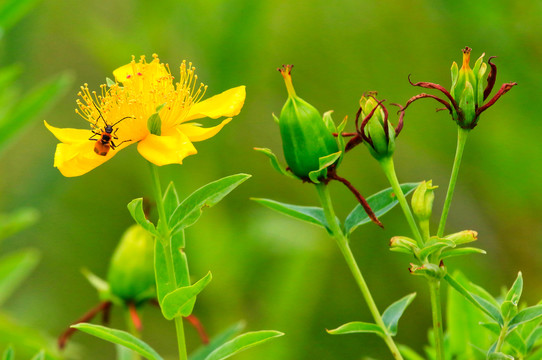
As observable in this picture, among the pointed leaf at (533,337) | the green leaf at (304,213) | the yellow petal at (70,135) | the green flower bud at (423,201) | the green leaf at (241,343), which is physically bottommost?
the pointed leaf at (533,337)

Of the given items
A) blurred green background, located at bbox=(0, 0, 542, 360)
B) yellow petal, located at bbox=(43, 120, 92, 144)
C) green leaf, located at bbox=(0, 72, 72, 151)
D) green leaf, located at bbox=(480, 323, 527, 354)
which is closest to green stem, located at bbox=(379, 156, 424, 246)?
green leaf, located at bbox=(480, 323, 527, 354)

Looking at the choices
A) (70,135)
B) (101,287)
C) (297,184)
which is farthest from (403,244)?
(297,184)

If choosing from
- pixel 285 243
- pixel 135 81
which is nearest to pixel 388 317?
pixel 135 81

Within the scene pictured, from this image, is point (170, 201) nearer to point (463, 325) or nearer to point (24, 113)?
point (463, 325)

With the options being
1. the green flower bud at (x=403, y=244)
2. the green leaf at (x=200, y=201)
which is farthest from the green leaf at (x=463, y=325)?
the green leaf at (x=200, y=201)

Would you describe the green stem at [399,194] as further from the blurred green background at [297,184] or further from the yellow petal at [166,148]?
the blurred green background at [297,184]

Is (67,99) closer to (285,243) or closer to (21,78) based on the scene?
(21,78)
